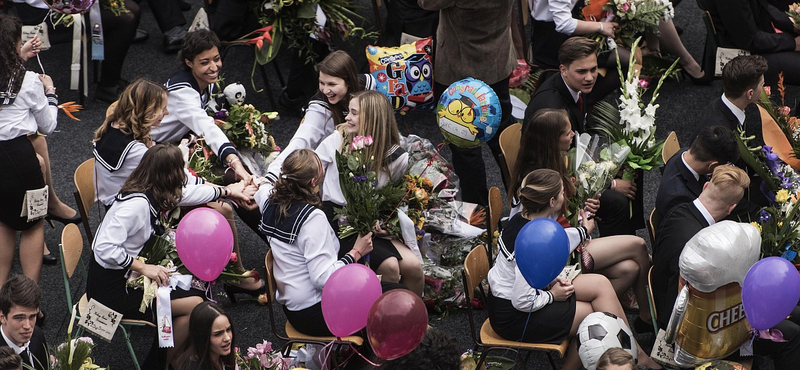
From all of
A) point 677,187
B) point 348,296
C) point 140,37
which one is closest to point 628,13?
point 677,187

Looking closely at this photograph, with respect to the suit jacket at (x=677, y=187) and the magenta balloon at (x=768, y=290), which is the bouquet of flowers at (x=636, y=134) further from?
the magenta balloon at (x=768, y=290)

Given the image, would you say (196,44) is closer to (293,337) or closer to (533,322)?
(293,337)

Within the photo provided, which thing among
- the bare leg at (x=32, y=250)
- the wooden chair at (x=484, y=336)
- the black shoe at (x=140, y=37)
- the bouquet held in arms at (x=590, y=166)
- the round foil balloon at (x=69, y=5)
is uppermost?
the round foil balloon at (x=69, y=5)

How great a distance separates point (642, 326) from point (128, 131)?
106 inches

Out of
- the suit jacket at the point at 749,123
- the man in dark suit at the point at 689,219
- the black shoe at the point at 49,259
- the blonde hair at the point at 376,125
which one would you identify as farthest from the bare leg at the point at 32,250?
the suit jacket at the point at 749,123

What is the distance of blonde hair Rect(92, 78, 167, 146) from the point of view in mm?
4504

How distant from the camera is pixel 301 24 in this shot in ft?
20.0

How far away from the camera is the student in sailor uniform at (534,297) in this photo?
4031 millimetres

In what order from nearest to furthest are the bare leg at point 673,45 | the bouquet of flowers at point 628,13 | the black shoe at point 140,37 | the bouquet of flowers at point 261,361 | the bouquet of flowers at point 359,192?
the bouquet of flowers at point 261,361 < the bouquet of flowers at point 359,192 < the bouquet of flowers at point 628,13 < the bare leg at point 673,45 < the black shoe at point 140,37

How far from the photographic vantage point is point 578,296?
4.30 meters

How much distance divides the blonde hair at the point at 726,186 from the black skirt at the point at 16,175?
10.7 ft

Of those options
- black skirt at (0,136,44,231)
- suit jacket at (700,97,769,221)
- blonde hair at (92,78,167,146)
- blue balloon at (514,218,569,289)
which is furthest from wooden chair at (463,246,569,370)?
black skirt at (0,136,44,231)

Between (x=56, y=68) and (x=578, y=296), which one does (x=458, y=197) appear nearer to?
(x=578, y=296)

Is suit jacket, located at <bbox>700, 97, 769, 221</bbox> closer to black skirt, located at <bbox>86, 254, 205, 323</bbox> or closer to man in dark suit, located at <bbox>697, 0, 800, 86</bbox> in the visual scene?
man in dark suit, located at <bbox>697, 0, 800, 86</bbox>
